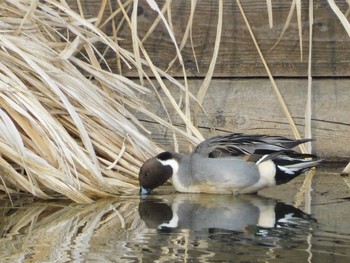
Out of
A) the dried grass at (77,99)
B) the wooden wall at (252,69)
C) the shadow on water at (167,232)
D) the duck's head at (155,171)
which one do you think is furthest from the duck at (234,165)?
the wooden wall at (252,69)

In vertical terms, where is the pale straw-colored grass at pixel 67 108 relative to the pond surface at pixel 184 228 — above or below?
above

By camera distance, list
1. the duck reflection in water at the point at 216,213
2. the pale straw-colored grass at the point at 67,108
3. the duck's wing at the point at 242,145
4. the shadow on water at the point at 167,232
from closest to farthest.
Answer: the shadow on water at the point at 167,232 → the duck reflection in water at the point at 216,213 → the pale straw-colored grass at the point at 67,108 → the duck's wing at the point at 242,145

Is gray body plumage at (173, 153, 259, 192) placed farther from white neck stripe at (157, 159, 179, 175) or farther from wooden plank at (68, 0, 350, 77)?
wooden plank at (68, 0, 350, 77)

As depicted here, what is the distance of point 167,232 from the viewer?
469 centimetres

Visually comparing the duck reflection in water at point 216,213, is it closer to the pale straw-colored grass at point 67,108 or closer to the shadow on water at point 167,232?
the shadow on water at point 167,232

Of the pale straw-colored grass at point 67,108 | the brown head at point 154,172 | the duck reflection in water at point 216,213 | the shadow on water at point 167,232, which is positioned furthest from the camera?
the brown head at point 154,172

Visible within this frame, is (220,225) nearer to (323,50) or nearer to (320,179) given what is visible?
(320,179)

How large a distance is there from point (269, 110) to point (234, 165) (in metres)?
0.65

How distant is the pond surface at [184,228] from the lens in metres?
4.24

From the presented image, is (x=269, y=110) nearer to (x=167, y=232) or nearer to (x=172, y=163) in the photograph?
(x=172, y=163)

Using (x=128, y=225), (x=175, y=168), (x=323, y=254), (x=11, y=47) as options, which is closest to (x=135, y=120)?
Result: (x=175, y=168)

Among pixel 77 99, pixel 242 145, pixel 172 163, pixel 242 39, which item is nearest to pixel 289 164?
pixel 242 145

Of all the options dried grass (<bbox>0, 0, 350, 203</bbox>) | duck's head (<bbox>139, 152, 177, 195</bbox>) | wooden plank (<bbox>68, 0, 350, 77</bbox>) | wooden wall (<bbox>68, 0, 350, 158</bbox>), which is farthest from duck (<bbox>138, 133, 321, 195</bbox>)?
wooden plank (<bbox>68, 0, 350, 77</bbox>)

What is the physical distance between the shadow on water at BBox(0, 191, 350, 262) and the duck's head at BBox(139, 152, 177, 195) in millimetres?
76
